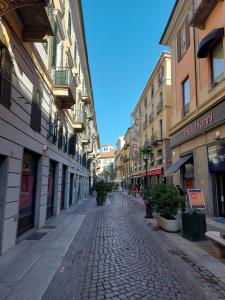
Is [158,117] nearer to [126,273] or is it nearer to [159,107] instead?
[159,107]

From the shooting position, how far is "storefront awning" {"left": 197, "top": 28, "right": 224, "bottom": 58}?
10898 mm

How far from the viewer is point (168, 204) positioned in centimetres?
854

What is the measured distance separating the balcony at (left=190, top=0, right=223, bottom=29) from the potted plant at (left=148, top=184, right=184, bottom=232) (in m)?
9.38

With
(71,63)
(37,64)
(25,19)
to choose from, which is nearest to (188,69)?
(71,63)

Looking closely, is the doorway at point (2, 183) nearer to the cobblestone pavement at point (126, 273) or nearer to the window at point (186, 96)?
the cobblestone pavement at point (126, 273)

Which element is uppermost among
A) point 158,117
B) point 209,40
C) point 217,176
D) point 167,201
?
point 158,117

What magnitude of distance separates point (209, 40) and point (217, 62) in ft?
3.85

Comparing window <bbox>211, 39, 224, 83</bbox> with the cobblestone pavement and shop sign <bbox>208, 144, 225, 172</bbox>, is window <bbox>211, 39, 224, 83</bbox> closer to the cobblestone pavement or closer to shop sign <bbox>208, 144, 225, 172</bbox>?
shop sign <bbox>208, 144, 225, 172</bbox>

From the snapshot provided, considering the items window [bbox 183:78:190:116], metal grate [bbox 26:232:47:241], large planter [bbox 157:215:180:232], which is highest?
window [bbox 183:78:190:116]

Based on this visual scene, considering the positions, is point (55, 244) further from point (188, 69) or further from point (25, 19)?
point (188, 69)

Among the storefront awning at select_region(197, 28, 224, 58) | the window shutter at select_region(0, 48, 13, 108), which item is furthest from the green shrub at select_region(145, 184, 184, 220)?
the storefront awning at select_region(197, 28, 224, 58)

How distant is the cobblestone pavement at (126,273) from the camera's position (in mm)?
3799

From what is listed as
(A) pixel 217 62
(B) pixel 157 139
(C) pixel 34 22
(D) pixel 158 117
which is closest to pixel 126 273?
(C) pixel 34 22

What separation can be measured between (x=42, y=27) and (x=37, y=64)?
1860mm
